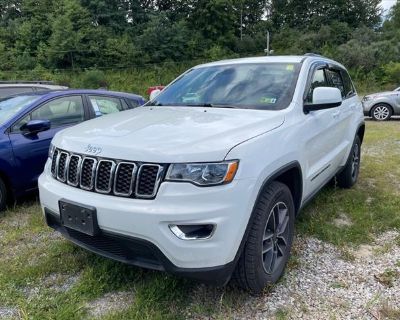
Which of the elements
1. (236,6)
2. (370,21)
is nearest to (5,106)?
(236,6)

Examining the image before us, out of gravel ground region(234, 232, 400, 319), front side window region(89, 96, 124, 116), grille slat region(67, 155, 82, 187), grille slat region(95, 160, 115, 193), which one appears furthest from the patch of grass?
front side window region(89, 96, 124, 116)

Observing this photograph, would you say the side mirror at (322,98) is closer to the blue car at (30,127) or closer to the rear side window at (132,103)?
the blue car at (30,127)

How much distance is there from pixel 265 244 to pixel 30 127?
3.11 meters

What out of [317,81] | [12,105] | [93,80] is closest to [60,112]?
[12,105]

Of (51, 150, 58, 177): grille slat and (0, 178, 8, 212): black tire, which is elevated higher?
(51, 150, 58, 177): grille slat

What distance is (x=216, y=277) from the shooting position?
2.33 meters

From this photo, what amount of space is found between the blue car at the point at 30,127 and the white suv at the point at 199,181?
1568 mm

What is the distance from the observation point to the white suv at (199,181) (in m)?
2.29

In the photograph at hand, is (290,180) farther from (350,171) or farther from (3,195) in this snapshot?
(3,195)

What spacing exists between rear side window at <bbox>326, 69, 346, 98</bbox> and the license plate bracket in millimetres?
3160

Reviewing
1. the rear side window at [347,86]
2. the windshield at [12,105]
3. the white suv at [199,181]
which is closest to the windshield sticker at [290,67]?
the white suv at [199,181]

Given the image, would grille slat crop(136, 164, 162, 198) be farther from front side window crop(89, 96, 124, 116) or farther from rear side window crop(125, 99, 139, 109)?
rear side window crop(125, 99, 139, 109)

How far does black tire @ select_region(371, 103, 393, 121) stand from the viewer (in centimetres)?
1377

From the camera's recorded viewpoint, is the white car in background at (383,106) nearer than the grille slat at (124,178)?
No
